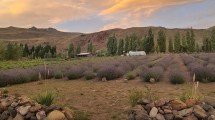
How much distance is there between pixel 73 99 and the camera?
13008mm

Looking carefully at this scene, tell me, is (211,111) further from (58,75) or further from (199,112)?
(58,75)

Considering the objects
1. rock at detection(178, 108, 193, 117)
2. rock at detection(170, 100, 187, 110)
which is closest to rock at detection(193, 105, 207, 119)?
rock at detection(178, 108, 193, 117)

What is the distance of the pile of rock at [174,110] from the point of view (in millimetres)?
8867

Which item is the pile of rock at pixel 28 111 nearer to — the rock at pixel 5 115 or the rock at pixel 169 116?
the rock at pixel 5 115

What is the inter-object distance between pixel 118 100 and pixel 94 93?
190 cm

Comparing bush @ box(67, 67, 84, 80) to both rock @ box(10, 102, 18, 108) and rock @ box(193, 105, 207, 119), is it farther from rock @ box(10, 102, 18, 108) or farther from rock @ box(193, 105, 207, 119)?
rock @ box(193, 105, 207, 119)

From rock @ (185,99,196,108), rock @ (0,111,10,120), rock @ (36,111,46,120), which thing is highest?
rock @ (185,99,196,108)

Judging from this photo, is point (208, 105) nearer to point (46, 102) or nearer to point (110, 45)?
point (46, 102)

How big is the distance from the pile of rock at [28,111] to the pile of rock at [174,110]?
1962 millimetres

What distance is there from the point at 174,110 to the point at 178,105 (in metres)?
0.18

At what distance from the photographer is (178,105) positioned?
9141 mm

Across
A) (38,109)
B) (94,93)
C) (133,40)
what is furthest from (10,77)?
(133,40)

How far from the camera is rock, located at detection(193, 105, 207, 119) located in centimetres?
878

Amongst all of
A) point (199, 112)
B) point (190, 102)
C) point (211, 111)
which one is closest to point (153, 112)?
point (190, 102)
